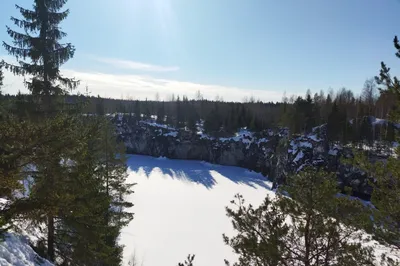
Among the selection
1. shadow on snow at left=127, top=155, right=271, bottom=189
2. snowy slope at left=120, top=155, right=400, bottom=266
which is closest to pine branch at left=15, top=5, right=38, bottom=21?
snowy slope at left=120, top=155, right=400, bottom=266

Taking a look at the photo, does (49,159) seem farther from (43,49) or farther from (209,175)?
(209,175)

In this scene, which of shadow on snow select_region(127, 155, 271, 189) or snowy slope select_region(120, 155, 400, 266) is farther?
shadow on snow select_region(127, 155, 271, 189)

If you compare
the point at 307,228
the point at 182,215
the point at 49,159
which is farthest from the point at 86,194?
the point at 182,215

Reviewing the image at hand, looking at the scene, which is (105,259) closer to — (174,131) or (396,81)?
(396,81)

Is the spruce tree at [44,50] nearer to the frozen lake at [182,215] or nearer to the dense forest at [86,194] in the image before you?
the dense forest at [86,194]

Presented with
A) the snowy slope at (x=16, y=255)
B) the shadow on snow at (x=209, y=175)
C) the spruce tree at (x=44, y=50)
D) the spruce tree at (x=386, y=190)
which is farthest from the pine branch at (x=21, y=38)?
the shadow on snow at (x=209, y=175)

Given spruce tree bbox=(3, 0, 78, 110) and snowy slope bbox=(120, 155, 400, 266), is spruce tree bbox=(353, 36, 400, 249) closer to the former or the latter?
snowy slope bbox=(120, 155, 400, 266)

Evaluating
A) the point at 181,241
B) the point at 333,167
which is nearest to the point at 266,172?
the point at 333,167

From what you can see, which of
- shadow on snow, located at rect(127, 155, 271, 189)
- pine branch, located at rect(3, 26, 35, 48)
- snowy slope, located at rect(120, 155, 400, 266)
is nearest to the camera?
pine branch, located at rect(3, 26, 35, 48)
